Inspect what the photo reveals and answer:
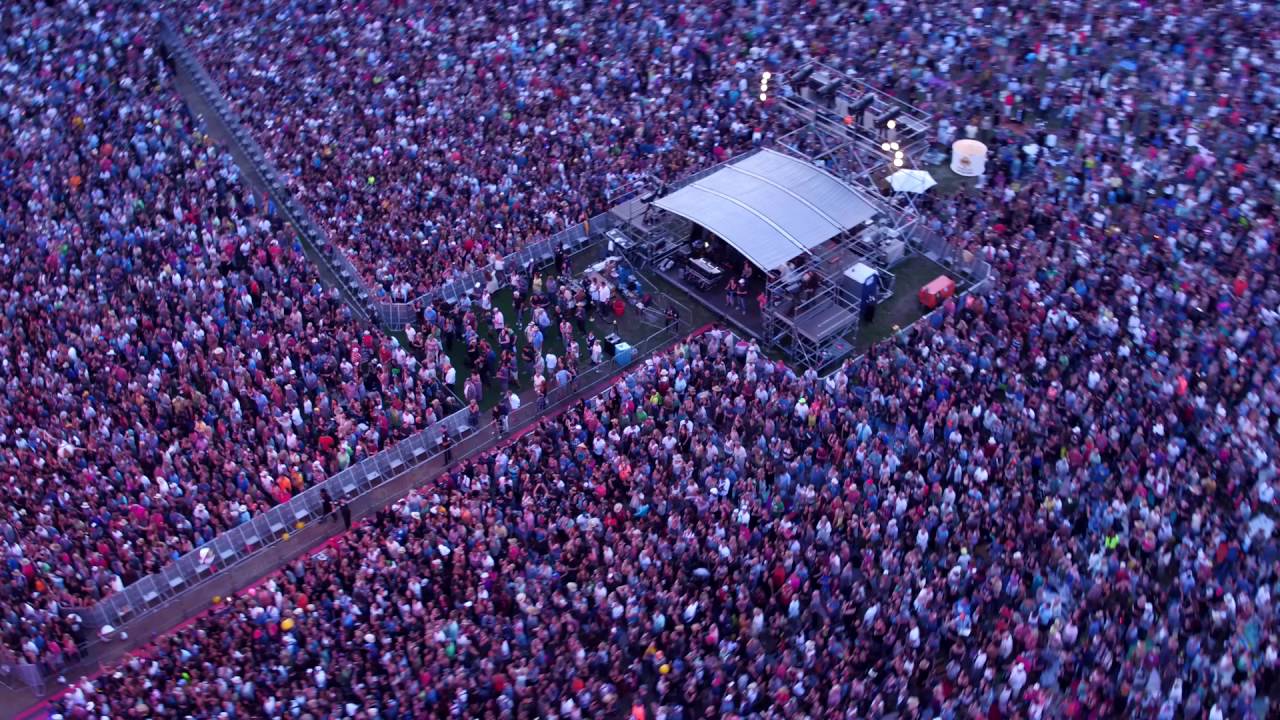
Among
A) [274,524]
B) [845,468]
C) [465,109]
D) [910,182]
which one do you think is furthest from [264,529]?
[910,182]

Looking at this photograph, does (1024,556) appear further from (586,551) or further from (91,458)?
(91,458)

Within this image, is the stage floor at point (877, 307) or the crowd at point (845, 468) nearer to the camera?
the crowd at point (845, 468)

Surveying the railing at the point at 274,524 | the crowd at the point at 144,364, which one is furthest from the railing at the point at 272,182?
the railing at the point at 274,524

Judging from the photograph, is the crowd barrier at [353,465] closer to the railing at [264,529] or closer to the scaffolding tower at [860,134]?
the railing at [264,529]

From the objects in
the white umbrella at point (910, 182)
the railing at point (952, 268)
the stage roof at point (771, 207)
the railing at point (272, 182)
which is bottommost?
the railing at point (952, 268)

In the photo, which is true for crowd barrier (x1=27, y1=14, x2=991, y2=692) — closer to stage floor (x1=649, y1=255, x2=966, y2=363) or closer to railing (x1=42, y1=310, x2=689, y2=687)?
railing (x1=42, y1=310, x2=689, y2=687)

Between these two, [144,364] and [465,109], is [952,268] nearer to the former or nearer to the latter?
[465,109]

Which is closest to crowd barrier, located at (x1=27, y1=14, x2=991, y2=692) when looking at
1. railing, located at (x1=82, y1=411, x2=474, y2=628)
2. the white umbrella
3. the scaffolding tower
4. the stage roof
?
railing, located at (x1=82, y1=411, x2=474, y2=628)
